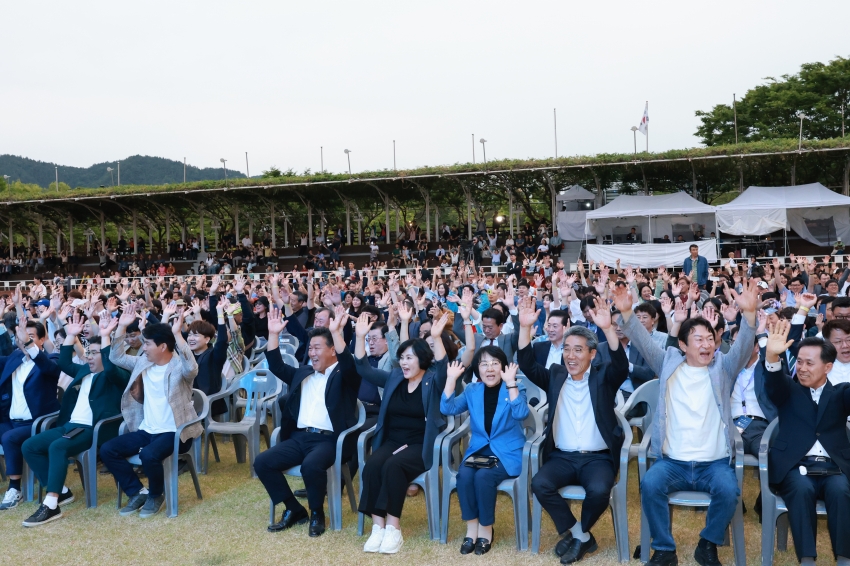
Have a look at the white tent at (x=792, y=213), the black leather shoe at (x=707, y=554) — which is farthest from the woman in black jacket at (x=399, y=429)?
the white tent at (x=792, y=213)

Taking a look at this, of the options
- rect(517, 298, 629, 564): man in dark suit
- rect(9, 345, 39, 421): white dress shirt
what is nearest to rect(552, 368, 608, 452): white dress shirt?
rect(517, 298, 629, 564): man in dark suit

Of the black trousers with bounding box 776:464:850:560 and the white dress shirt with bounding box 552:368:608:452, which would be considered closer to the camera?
the black trousers with bounding box 776:464:850:560

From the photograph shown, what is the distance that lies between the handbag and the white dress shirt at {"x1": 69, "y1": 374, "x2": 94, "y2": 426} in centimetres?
289

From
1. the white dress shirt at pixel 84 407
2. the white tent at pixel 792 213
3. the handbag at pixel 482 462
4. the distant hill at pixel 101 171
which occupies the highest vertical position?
the distant hill at pixel 101 171

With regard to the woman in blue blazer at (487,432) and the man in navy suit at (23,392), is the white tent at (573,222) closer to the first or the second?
the man in navy suit at (23,392)

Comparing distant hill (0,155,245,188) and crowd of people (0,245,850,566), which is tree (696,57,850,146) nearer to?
crowd of people (0,245,850,566)

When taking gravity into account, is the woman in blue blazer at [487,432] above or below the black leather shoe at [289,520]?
above

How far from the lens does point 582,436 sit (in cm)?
431

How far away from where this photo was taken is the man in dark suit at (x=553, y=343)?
5688mm

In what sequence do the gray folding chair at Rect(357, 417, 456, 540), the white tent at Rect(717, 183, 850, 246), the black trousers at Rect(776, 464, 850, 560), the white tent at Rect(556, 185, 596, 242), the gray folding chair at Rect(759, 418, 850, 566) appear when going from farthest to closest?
the white tent at Rect(556, 185, 596, 242) → the white tent at Rect(717, 183, 850, 246) → the gray folding chair at Rect(357, 417, 456, 540) → the gray folding chair at Rect(759, 418, 850, 566) → the black trousers at Rect(776, 464, 850, 560)

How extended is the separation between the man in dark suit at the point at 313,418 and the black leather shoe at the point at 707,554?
2.16 metres

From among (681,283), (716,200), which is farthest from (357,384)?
(716,200)

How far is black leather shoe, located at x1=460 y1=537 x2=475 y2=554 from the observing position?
4.22m

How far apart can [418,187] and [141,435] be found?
865 inches
